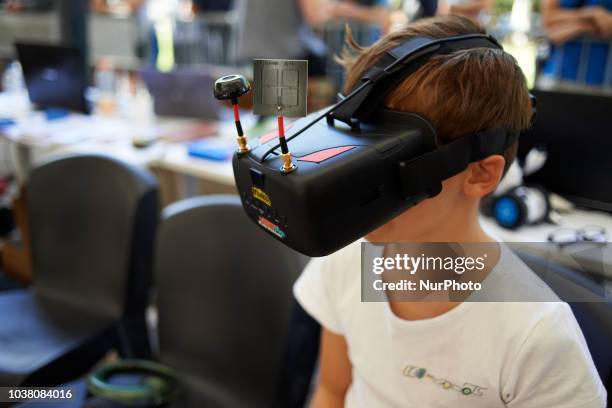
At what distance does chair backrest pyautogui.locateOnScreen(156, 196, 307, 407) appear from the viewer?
1110 millimetres

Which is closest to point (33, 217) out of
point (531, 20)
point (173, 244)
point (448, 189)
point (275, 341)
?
point (173, 244)

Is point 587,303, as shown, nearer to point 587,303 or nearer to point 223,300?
point 587,303

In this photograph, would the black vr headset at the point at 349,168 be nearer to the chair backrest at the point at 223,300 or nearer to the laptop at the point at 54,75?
the chair backrest at the point at 223,300

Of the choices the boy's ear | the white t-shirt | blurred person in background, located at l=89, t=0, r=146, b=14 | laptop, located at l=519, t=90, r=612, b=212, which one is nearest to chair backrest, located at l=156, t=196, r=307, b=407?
the white t-shirt

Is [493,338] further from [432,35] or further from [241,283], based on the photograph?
[241,283]

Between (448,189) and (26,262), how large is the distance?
202 cm

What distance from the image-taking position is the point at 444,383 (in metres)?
0.64

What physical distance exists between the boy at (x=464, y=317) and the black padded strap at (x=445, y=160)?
0.01m

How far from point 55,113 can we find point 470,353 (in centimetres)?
255

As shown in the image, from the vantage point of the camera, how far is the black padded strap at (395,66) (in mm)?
452


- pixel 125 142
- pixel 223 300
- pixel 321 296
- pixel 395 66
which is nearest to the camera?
pixel 395 66

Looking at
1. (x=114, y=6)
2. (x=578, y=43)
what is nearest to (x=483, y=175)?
(x=578, y=43)

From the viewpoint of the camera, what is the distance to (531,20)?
3.02m

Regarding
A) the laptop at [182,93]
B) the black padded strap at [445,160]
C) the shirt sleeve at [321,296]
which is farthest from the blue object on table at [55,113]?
the black padded strap at [445,160]
